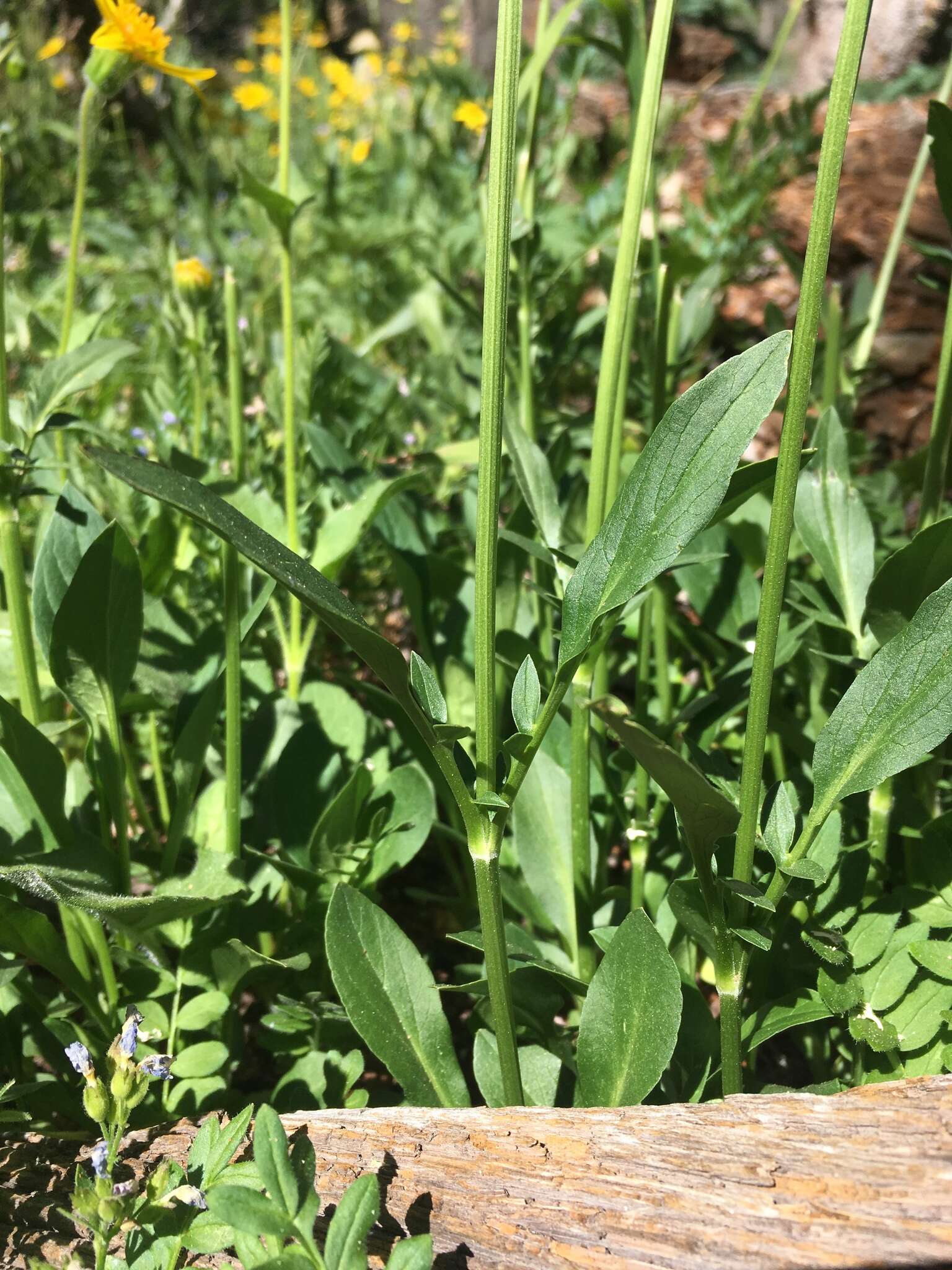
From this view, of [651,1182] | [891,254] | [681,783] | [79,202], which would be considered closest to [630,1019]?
[651,1182]

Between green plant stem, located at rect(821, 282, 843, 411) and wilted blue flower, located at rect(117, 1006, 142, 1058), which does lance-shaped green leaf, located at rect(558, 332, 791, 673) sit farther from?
green plant stem, located at rect(821, 282, 843, 411)

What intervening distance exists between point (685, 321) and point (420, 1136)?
108 centimetres

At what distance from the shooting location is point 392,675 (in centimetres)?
61

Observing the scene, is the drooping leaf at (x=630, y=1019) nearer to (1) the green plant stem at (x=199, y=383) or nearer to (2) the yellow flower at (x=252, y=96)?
(1) the green plant stem at (x=199, y=383)

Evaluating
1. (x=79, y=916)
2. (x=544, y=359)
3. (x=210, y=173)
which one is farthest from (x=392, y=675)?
(x=210, y=173)

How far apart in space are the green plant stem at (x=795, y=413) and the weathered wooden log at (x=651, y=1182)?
9cm

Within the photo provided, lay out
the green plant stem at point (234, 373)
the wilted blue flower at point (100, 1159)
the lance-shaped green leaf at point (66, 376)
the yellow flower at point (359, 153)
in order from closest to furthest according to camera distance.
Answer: the wilted blue flower at point (100, 1159), the lance-shaped green leaf at point (66, 376), the green plant stem at point (234, 373), the yellow flower at point (359, 153)

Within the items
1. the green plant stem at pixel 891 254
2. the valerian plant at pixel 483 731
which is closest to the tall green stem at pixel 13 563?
the valerian plant at pixel 483 731

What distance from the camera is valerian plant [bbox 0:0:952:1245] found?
0.62 m

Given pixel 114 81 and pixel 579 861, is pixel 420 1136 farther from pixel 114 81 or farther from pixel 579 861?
pixel 114 81

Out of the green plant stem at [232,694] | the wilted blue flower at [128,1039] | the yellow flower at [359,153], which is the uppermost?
the yellow flower at [359,153]

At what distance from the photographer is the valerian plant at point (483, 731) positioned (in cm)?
62

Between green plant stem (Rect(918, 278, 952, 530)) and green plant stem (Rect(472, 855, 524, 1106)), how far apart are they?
1.52 ft

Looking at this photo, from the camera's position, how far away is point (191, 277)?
1.35m
